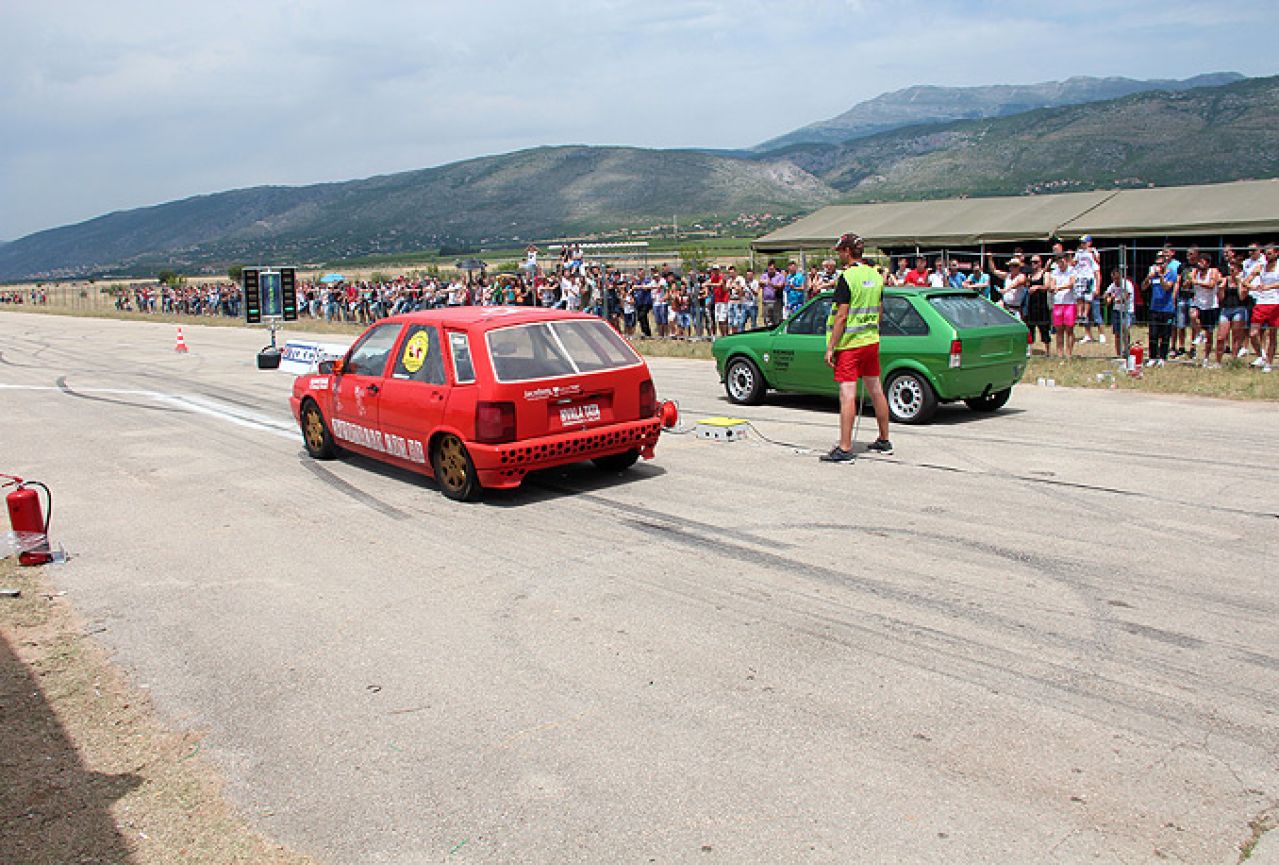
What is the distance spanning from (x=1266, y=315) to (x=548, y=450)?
11.5 metres

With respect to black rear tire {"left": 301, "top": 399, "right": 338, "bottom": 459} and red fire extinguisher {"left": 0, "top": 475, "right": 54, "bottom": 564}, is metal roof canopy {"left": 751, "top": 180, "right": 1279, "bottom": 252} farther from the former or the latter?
red fire extinguisher {"left": 0, "top": 475, "right": 54, "bottom": 564}

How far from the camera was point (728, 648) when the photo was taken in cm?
538

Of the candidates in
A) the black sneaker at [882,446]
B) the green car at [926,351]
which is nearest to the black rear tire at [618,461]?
the black sneaker at [882,446]

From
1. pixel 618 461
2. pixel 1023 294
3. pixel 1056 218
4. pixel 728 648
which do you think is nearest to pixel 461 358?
pixel 618 461

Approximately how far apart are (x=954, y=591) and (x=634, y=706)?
2217 millimetres

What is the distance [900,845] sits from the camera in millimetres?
3605

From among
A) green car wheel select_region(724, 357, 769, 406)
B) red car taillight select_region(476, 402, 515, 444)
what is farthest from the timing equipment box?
red car taillight select_region(476, 402, 515, 444)

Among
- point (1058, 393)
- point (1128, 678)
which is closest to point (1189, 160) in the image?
point (1058, 393)

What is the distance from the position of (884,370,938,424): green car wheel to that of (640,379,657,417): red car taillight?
3506mm

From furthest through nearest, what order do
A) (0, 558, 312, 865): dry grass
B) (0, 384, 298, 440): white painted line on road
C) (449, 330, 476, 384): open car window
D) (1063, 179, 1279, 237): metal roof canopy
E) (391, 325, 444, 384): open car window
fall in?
(1063, 179, 1279, 237): metal roof canopy
(0, 384, 298, 440): white painted line on road
(391, 325, 444, 384): open car window
(449, 330, 476, 384): open car window
(0, 558, 312, 865): dry grass

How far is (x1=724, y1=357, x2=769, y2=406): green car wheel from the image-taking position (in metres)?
13.7

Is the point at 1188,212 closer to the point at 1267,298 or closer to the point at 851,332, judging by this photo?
the point at 1267,298

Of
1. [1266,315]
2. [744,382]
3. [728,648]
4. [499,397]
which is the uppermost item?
[1266,315]

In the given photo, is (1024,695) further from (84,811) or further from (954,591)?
(84,811)
